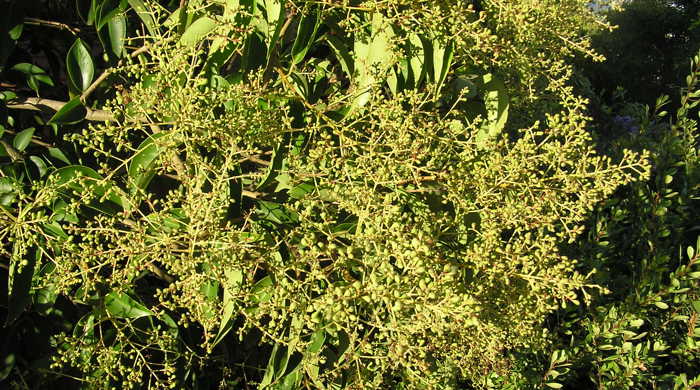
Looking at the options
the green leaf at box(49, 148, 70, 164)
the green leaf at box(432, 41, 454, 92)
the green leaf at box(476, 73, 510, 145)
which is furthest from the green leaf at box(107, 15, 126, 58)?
the green leaf at box(476, 73, 510, 145)

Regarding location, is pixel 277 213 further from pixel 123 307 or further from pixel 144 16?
pixel 144 16

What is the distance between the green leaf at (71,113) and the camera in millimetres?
1249

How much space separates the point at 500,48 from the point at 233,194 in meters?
0.75

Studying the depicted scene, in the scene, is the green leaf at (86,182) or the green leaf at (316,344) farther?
the green leaf at (316,344)

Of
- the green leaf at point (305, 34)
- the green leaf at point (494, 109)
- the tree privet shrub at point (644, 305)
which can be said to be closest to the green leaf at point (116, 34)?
the green leaf at point (305, 34)

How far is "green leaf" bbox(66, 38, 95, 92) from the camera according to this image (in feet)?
4.28

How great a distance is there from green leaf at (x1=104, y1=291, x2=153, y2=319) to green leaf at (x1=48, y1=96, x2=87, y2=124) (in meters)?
0.38

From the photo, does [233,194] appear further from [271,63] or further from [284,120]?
[271,63]

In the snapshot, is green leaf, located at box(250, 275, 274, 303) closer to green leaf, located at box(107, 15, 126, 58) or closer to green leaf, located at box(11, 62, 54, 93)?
green leaf, located at box(107, 15, 126, 58)

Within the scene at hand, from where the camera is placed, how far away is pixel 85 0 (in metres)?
1.39

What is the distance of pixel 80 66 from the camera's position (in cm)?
132

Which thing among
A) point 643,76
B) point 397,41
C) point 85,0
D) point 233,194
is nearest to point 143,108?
point 233,194

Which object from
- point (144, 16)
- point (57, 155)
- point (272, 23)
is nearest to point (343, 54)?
point (272, 23)

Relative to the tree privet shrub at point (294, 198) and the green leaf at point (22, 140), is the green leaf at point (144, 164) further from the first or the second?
the green leaf at point (22, 140)
